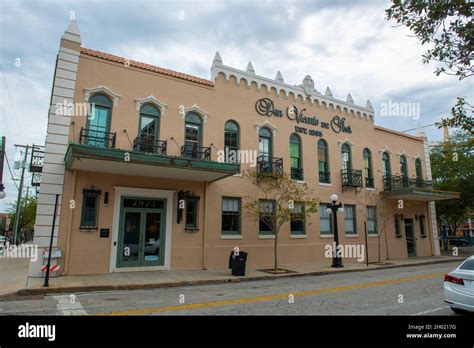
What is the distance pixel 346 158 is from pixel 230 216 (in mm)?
9943

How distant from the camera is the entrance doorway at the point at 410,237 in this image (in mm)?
24641

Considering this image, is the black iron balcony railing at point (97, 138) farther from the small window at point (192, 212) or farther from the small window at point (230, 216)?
the small window at point (230, 216)

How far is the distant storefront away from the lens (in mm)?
13289

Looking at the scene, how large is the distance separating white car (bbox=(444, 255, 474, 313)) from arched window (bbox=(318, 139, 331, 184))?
13.8 m

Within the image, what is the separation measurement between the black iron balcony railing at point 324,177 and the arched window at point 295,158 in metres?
1.77

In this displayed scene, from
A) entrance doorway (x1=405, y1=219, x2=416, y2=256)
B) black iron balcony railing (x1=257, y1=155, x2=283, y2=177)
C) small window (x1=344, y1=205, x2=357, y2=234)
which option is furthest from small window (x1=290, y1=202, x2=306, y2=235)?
entrance doorway (x1=405, y1=219, x2=416, y2=256)

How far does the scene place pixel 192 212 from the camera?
1600cm

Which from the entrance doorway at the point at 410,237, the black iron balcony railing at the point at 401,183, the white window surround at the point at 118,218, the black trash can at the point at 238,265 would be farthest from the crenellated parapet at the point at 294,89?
the black trash can at the point at 238,265

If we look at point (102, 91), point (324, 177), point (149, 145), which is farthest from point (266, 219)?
point (102, 91)

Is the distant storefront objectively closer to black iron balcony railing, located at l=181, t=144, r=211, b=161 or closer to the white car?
black iron balcony railing, located at l=181, t=144, r=211, b=161

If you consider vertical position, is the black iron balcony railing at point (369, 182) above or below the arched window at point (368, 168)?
below

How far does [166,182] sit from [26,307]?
802cm

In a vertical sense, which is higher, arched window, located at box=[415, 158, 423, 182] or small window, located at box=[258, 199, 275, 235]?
arched window, located at box=[415, 158, 423, 182]

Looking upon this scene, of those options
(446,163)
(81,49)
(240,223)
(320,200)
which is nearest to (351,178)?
(320,200)
